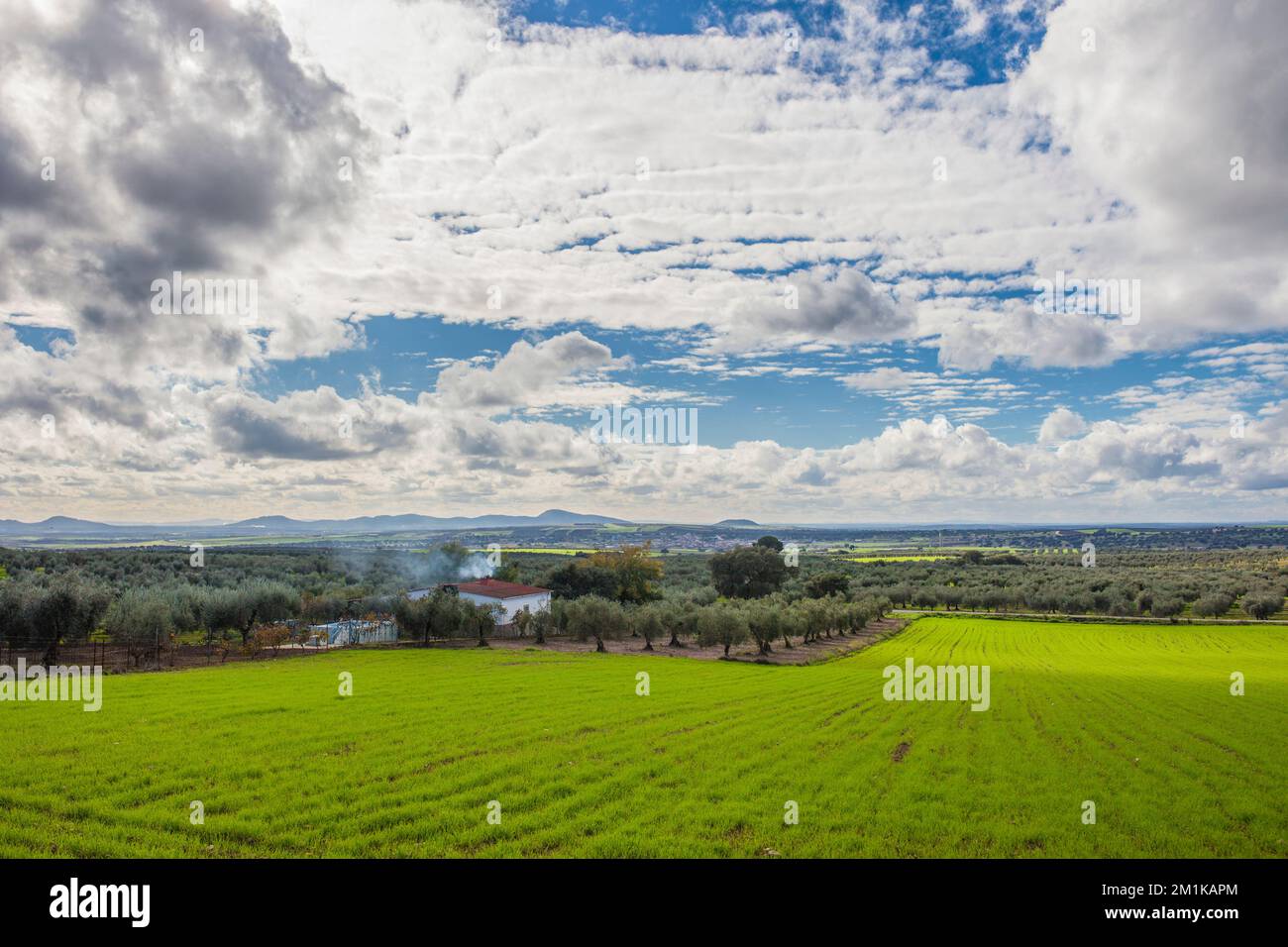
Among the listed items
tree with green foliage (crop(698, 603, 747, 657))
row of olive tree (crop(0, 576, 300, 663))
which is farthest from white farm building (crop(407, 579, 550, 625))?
row of olive tree (crop(0, 576, 300, 663))

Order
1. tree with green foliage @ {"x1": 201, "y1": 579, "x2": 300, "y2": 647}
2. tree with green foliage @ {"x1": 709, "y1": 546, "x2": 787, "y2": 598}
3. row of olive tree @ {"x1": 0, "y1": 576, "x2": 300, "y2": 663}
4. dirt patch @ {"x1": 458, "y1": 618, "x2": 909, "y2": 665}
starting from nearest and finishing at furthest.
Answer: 1. row of olive tree @ {"x1": 0, "y1": 576, "x2": 300, "y2": 663}
2. tree with green foliage @ {"x1": 201, "y1": 579, "x2": 300, "y2": 647}
3. dirt patch @ {"x1": 458, "y1": 618, "x2": 909, "y2": 665}
4. tree with green foliage @ {"x1": 709, "y1": 546, "x2": 787, "y2": 598}

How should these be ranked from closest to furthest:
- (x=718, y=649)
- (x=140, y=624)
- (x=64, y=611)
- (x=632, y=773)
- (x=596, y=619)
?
1. (x=632, y=773)
2. (x=64, y=611)
3. (x=140, y=624)
4. (x=596, y=619)
5. (x=718, y=649)

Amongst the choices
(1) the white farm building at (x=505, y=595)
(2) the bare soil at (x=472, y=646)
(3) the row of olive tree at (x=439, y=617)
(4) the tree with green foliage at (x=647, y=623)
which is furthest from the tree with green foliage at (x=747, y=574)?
(3) the row of olive tree at (x=439, y=617)

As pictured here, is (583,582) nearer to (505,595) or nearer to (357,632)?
(505,595)

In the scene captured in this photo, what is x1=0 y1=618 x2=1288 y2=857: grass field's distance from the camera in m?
13.4

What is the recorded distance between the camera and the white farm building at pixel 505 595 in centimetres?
9419

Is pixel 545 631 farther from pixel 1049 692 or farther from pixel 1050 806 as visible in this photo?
pixel 1050 806

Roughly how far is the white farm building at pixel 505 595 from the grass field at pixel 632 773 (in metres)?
54.8

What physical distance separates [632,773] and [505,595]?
262ft

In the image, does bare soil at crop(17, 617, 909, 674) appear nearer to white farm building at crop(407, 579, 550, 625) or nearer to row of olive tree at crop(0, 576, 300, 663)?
row of olive tree at crop(0, 576, 300, 663)

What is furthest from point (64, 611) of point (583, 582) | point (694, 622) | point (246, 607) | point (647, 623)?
point (583, 582)

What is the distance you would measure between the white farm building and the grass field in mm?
54783

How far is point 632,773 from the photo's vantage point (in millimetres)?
18453

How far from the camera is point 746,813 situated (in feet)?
49.3
